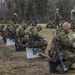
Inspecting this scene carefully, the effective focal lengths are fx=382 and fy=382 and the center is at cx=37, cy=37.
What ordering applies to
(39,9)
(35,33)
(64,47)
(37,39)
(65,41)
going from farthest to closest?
(39,9) → (37,39) → (35,33) → (64,47) → (65,41)

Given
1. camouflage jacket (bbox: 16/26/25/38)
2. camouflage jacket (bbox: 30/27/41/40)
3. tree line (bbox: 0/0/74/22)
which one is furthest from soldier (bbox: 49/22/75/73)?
tree line (bbox: 0/0/74/22)

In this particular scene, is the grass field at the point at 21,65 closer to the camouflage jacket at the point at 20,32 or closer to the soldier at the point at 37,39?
the soldier at the point at 37,39

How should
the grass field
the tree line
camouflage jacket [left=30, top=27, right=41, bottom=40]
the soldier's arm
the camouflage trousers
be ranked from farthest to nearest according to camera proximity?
the tree line < camouflage jacket [left=30, top=27, right=41, bottom=40] < the grass field < the camouflage trousers < the soldier's arm

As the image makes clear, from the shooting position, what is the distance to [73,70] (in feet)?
34.5

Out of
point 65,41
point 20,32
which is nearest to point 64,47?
point 65,41

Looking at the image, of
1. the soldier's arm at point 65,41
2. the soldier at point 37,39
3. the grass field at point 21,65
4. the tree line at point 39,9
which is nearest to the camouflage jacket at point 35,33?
the soldier at point 37,39

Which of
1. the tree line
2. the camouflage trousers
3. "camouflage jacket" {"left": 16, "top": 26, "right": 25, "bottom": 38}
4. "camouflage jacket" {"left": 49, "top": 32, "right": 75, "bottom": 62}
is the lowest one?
the tree line

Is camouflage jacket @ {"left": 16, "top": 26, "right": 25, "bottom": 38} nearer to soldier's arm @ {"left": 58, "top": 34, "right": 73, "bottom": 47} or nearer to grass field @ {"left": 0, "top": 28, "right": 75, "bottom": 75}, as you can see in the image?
grass field @ {"left": 0, "top": 28, "right": 75, "bottom": 75}

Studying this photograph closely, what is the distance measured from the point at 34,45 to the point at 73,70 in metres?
3.27

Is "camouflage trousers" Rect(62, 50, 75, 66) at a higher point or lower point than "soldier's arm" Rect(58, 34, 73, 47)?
lower

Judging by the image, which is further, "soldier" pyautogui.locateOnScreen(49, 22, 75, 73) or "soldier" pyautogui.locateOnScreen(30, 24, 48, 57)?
"soldier" pyautogui.locateOnScreen(30, 24, 48, 57)

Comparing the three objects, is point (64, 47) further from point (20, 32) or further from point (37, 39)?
point (20, 32)

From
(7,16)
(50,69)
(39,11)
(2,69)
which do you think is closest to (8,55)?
(2,69)

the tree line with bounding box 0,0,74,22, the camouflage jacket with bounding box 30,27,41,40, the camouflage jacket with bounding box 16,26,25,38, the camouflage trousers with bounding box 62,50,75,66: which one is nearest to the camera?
the camouflage trousers with bounding box 62,50,75,66
